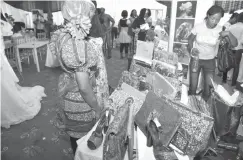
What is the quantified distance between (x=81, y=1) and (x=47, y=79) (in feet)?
11.5

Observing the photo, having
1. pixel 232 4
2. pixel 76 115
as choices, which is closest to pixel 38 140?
pixel 76 115

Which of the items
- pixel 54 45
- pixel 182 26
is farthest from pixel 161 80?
pixel 182 26

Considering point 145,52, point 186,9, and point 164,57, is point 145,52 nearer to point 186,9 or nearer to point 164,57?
point 164,57

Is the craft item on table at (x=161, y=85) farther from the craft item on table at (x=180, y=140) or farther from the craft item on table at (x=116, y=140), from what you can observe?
the craft item on table at (x=116, y=140)

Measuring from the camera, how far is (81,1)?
1159 millimetres

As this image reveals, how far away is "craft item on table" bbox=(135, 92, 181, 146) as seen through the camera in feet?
3.34

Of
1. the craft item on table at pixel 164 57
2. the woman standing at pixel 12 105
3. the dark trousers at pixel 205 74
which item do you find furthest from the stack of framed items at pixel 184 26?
the woman standing at pixel 12 105

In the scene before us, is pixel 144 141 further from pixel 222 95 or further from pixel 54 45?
pixel 222 95

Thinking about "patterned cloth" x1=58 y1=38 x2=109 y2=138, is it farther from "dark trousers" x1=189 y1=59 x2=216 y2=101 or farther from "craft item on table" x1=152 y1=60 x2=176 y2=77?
"dark trousers" x1=189 y1=59 x2=216 y2=101

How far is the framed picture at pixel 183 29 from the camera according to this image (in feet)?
9.62

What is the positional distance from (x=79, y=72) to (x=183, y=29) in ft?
7.67

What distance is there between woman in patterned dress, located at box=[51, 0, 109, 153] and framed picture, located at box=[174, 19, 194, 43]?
2052 mm

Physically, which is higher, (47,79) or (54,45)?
(54,45)

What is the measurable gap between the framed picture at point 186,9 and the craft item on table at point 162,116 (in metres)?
2.25
